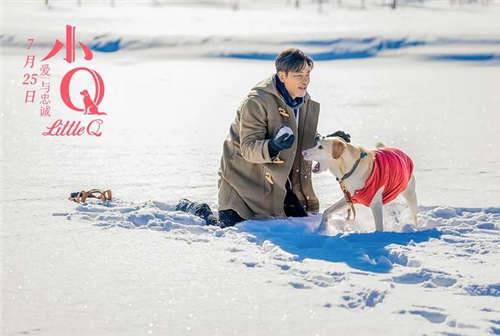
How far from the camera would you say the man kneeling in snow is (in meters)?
4.77

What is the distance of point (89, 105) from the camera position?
1066 centimetres

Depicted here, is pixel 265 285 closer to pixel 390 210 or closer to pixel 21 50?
pixel 390 210

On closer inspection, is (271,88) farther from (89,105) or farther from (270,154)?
(89,105)

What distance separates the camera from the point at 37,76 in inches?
522

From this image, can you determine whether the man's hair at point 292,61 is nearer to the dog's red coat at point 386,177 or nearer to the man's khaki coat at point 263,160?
the man's khaki coat at point 263,160

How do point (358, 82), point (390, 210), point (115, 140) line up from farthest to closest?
point (358, 82)
point (115, 140)
point (390, 210)

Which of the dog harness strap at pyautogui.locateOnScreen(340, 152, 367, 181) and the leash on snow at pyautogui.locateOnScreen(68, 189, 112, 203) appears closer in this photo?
the dog harness strap at pyautogui.locateOnScreen(340, 152, 367, 181)

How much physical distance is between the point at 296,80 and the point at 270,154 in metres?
0.51

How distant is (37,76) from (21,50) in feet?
12.6

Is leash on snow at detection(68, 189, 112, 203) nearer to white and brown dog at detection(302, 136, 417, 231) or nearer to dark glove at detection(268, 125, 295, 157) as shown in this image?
dark glove at detection(268, 125, 295, 157)

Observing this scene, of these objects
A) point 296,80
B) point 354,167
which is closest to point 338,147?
point 354,167

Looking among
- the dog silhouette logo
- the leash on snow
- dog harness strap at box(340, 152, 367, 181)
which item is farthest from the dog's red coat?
the dog silhouette logo

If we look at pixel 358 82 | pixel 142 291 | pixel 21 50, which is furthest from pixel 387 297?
pixel 21 50

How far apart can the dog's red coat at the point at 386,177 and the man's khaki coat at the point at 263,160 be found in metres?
0.53
